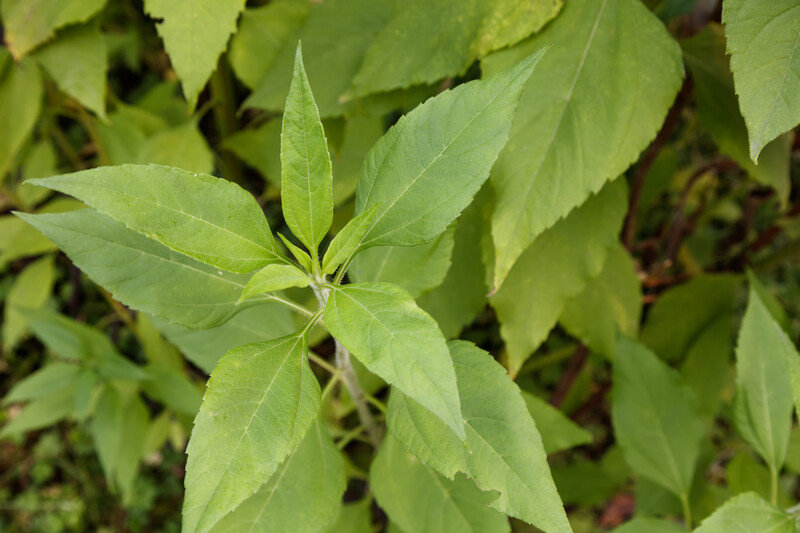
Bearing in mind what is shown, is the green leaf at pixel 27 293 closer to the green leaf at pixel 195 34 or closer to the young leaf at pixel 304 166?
the green leaf at pixel 195 34

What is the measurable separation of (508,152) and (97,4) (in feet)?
3.34

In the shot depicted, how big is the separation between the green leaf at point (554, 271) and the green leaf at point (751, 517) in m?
0.38

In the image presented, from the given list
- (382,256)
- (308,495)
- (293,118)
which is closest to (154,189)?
(293,118)

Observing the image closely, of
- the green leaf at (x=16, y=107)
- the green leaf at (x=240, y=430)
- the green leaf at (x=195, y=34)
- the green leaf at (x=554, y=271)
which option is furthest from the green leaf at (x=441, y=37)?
the green leaf at (x=16, y=107)

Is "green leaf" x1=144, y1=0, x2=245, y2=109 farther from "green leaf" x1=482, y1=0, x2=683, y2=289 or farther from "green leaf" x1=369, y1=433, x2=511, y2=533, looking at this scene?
"green leaf" x1=369, y1=433, x2=511, y2=533

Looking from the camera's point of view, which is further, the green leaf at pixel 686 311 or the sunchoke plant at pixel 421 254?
the green leaf at pixel 686 311

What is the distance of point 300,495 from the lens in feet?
2.93

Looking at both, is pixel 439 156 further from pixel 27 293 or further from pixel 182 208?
pixel 27 293

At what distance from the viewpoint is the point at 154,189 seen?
0.61 metres

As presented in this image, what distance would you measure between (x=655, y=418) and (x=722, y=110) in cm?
66

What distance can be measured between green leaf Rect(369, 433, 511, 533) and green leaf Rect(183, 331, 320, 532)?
37cm

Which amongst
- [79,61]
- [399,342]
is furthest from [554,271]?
[79,61]

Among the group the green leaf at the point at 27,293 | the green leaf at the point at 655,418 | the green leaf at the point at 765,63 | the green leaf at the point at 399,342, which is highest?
the green leaf at the point at 765,63

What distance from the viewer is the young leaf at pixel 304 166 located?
615 mm
